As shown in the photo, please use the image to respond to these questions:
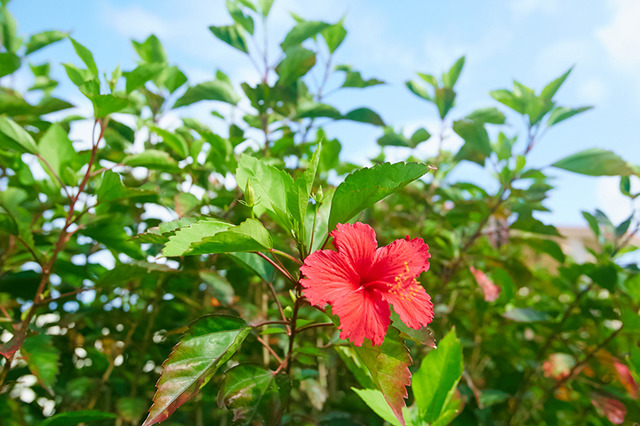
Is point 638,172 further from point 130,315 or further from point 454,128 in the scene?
point 130,315

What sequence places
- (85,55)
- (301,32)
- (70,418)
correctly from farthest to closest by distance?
(301,32)
(85,55)
(70,418)

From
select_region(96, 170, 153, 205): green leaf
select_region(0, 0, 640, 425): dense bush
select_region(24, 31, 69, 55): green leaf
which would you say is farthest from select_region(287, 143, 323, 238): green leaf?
select_region(24, 31, 69, 55): green leaf

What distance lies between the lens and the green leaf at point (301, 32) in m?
1.42

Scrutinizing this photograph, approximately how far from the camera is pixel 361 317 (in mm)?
668

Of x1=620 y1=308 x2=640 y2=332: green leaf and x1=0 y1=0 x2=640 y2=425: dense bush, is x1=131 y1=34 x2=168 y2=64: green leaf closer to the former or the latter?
x1=0 y1=0 x2=640 y2=425: dense bush

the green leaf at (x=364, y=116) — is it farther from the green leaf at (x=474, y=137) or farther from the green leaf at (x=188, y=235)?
the green leaf at (x=188, y=235)

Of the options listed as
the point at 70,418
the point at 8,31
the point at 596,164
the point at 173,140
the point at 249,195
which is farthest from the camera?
the point at 8,31

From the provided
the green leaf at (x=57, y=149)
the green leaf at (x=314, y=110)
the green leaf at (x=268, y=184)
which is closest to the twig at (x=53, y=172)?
the green leaf at (x=57, y=149)

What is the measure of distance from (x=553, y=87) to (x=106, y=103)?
136 cm

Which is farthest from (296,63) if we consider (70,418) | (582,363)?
(582,363)

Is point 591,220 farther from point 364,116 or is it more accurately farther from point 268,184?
point 268,184

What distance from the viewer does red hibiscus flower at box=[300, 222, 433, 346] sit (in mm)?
663

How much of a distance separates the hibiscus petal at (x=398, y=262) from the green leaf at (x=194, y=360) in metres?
0.27

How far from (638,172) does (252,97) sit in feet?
3.78
